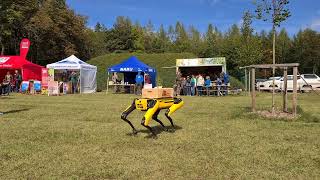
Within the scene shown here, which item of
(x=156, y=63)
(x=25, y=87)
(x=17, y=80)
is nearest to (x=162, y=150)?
(x=25, y=87)

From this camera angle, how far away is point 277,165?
6820mm

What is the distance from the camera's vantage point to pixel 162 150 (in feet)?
26.4

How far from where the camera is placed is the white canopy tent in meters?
29.3

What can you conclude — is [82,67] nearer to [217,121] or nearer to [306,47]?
[217,121]

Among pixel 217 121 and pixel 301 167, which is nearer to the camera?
pixel 301 167

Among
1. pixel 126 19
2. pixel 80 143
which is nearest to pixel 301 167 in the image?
pixel 80 143

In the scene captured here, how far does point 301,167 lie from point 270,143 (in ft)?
6.88

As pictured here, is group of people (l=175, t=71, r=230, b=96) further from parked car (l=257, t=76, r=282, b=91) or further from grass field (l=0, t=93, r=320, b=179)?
grass field (l=0, t=93, r=320, b=179)

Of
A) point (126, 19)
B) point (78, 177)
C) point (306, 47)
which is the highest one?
point (126, 19)

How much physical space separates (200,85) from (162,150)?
2035 cm

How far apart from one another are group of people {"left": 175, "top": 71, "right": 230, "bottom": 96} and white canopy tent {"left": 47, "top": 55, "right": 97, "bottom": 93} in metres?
6.76

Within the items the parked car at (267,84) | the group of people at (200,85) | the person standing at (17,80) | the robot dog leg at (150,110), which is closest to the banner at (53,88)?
the person standing at (17,80)

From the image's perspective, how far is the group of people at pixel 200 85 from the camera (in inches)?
1085

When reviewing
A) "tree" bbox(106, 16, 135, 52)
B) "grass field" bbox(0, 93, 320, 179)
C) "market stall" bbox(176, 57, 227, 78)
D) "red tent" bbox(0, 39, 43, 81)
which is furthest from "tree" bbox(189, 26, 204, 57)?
"grass field" bbox(0, 93, 320, 179)
